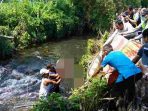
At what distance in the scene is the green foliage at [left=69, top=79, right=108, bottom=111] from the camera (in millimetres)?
10086

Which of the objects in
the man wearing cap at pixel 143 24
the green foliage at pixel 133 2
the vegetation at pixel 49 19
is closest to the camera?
Result: the man wearing cap at pixel 143 24

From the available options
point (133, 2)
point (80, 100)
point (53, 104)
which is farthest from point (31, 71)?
point (133, 2)

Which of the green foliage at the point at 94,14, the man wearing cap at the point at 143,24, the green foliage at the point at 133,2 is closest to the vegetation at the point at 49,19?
the green foliage at the point at 94,14

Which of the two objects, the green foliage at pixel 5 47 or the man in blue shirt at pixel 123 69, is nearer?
the man in blue shirt at pixel 123 69

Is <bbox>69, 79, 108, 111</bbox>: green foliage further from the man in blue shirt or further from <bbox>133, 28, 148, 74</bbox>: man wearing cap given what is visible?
<bbox>133, 28, 148, 74</bbox>: man wearing cap

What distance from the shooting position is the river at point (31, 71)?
13.7 meters

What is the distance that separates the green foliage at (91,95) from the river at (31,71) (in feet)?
3.46

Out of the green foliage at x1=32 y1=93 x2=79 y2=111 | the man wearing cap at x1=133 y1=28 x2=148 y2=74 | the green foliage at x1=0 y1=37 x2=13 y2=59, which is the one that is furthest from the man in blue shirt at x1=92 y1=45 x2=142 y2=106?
the green foliage at x1=0 y1=37 x2=13 y2=59

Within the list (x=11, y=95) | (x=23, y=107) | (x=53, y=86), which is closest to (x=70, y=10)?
(x=11, y=95)

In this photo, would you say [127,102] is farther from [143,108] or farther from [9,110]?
[9,110]

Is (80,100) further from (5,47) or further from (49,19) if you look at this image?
(49,19)

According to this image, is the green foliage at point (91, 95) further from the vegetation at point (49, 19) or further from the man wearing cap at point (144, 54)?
the vegetation at point (49, 19)

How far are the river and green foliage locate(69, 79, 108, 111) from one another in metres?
1.05

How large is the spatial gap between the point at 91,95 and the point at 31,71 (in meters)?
→ 10.1
